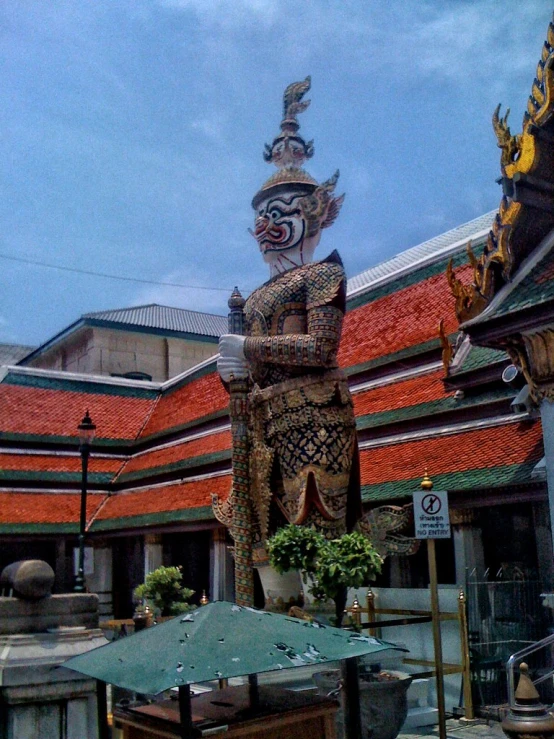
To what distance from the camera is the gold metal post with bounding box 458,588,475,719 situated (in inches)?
335

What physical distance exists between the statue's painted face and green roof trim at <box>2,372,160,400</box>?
15.4 m

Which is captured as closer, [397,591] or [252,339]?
[252,339]

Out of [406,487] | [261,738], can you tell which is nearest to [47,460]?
[406,487]

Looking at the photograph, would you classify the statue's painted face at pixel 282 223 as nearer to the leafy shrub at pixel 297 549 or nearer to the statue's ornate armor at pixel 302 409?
the statue's ornate armor at pixel 302 409

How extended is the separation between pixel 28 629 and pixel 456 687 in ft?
18.6

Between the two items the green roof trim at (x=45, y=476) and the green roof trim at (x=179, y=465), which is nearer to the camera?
the green roof trim at (x=179, y=465)

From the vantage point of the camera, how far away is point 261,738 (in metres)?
4.11

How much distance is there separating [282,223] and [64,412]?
15.1 m

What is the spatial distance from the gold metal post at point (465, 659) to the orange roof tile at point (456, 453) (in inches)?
75.4

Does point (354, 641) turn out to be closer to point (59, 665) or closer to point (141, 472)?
point (59, 665)

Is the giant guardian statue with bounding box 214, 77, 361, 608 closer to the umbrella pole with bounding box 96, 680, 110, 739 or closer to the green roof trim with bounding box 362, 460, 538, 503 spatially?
the green roof trim with bounding box 362, 460, 538, 503

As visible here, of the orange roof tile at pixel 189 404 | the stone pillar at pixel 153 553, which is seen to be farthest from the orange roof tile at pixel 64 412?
the stone pillar at pixel 153 553

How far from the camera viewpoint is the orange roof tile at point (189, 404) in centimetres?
2053

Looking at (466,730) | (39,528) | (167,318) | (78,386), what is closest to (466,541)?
(466,730)
